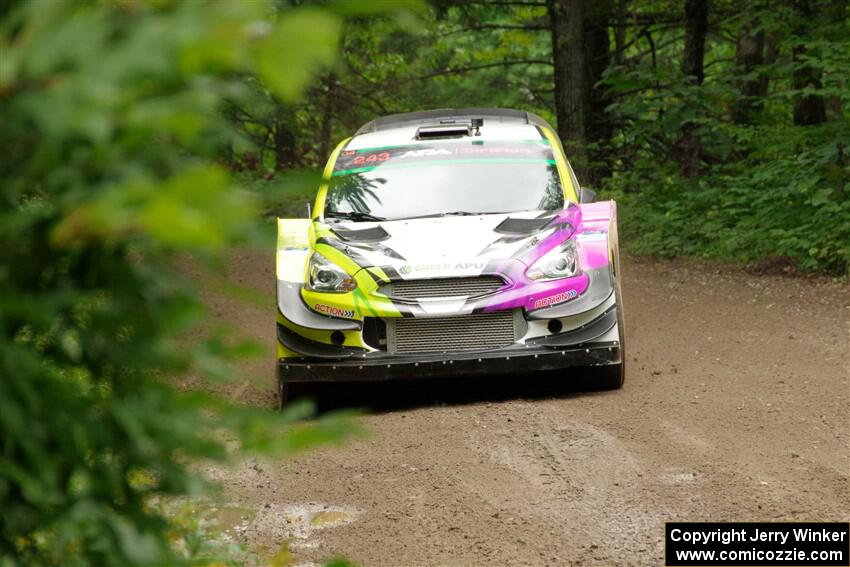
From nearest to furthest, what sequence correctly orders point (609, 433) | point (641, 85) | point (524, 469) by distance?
1. point (524, 469)
2. point (609, 433)
3. point (641, 85)

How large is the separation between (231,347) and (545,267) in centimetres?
624

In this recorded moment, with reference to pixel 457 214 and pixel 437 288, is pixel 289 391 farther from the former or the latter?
pixel 457 214

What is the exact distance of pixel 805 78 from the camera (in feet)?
47.7

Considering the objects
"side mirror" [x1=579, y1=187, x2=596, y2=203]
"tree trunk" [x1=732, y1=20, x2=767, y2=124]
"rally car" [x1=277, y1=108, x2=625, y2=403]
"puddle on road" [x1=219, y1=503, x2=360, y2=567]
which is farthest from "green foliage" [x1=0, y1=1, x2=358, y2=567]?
"tree trunk" [x1=732, y1=20, x2=767, y2=124]

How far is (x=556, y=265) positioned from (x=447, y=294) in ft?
2.58

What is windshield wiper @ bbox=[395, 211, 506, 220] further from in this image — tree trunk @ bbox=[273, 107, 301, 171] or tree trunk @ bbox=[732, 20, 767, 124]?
tree trunk @ bbox=[273, 107, 301, 171]

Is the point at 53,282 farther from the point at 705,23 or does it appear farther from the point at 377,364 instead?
the point at 705,23

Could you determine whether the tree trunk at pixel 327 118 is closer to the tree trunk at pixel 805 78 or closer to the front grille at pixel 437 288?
the tree trunk at pixel 805 78

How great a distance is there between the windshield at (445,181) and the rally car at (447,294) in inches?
1.5

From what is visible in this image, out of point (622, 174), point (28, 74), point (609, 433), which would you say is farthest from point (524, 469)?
point (622, 174)

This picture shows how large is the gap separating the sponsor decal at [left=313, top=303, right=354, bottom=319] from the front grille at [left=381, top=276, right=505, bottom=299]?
27cm

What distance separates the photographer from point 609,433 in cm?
676

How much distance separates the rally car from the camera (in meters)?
7.78

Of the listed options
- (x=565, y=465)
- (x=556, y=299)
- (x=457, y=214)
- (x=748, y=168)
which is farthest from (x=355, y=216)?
(x=748, y=168)
